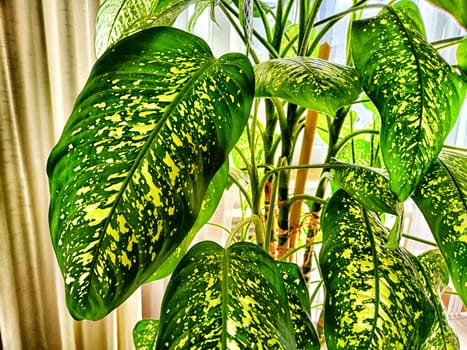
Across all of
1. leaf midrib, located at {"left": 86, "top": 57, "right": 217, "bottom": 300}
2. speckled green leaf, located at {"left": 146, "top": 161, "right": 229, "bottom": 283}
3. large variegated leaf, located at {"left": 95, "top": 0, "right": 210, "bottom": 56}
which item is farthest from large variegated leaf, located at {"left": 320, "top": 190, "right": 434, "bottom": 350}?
large variegated leaf, located at {"left": 95, "top": 0, "right": 210, "bottom": 56}

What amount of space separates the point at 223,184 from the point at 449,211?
294mm

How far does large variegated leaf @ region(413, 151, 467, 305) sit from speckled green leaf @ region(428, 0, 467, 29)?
0.63 feet

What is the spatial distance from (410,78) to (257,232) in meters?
0.35

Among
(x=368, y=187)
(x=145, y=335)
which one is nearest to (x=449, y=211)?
(x=368, y=187)

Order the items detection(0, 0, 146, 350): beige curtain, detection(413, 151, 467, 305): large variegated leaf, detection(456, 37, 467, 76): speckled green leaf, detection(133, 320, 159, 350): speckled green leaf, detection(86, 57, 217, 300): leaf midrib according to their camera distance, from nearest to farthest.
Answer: detection(86, 57, 217, 300): leaf midrib, detection(413, 151, 467, 305): large variegated leaf, detection(456, 37, 467, 76): speckled green leaf, detection(133, 320, 159, 350): speckled green leaf, detection(0, 0, 146, 350): beige curtain

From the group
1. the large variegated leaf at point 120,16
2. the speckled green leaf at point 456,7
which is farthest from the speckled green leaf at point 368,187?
the large variegated leaf at point 120,16

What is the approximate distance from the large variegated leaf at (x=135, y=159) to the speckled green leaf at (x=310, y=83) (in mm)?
26

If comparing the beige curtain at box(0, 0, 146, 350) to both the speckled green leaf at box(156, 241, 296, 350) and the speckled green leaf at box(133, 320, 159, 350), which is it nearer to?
the speckled green leaf at box(133, 320, 159, 350)

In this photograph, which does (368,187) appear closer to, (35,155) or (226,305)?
(226,305)

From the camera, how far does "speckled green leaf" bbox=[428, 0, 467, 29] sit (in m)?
0.58

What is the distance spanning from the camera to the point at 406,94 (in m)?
0.46

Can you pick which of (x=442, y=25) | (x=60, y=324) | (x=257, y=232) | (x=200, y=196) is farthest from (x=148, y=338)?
(x=442, y=25)

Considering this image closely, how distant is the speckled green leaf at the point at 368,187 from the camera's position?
544 millimetres

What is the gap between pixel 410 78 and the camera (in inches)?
18.7
